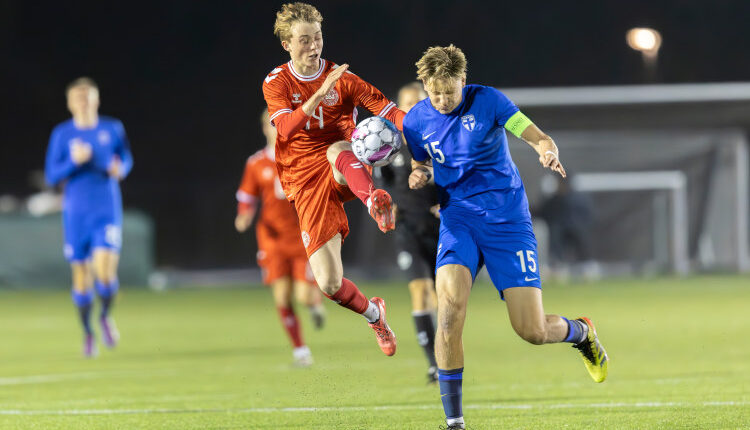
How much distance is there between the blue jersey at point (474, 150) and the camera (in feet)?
19.2

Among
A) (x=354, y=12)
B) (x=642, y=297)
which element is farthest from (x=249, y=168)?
(x=354, y=12)

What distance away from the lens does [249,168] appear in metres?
10.3

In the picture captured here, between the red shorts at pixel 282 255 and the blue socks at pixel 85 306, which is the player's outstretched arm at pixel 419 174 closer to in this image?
the red shorts at pixel 282 255

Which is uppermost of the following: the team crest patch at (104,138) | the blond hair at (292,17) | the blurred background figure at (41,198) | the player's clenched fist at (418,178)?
the blurred background figure at (41,198)

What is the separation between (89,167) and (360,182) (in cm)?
572

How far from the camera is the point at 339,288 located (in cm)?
684

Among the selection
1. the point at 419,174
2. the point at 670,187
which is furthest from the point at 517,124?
the point at 670,187

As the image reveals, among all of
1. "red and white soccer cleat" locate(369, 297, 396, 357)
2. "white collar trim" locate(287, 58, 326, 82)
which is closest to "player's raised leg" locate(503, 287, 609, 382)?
"red and white soccer cleat" locate(369, 297, 396, 357)

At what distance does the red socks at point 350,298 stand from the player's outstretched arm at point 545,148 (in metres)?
1.73

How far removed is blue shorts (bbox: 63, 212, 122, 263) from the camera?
1126 centimetres

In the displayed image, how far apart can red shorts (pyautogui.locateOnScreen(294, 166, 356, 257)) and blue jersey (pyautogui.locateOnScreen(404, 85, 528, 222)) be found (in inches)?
40.4

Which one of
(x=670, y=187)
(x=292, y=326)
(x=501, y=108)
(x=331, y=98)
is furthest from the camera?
(x=670, y=187)

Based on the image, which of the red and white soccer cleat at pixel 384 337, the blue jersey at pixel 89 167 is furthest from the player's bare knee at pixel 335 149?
the blue jersey at pixel 89 167

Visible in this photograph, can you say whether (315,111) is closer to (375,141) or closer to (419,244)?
(375,141)
